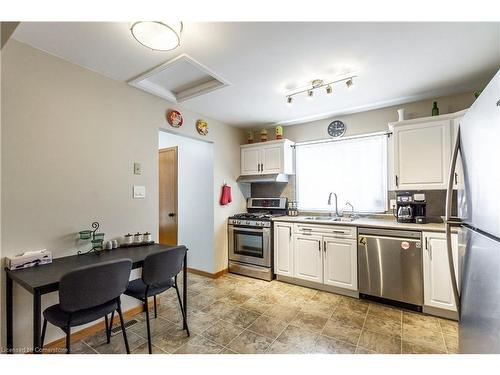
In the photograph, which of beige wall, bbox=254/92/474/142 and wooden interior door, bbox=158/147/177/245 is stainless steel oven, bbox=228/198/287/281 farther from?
beige wall, bbox=254/92/474/142

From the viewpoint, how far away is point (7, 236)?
163cm

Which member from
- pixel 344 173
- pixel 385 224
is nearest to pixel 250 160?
pixel 344 173

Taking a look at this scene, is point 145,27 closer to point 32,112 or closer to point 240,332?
Result: point 32,112

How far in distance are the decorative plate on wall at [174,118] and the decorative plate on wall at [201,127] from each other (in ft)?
1.04

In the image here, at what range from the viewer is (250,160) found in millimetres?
3932

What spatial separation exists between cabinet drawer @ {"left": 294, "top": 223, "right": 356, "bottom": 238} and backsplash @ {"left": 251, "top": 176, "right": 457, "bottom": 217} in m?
0.85

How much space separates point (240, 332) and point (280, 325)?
406mm

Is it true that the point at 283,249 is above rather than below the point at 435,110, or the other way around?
below

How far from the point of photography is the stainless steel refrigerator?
2.58ft

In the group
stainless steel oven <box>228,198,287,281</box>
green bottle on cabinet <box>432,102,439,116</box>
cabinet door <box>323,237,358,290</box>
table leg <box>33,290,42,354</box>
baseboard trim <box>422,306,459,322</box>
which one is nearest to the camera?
table leg <box>33,290,42,354</box>

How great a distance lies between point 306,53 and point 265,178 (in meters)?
2.06

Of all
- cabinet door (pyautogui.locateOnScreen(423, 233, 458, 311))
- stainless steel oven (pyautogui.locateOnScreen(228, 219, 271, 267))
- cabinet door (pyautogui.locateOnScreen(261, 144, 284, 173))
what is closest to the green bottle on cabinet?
cabinet door (pyautogui.locateOnScreen(423, 233, 458, 311))

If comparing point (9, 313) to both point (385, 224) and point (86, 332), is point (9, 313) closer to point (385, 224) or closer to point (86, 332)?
point (86, 332)
